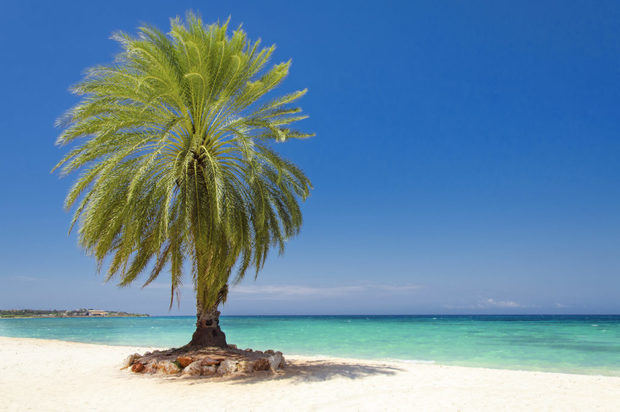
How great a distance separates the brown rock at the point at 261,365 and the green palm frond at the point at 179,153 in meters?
2.04

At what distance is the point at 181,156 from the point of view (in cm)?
1023

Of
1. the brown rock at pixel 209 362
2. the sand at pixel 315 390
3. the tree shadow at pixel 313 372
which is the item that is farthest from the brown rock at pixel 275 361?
the brown rock at pixel 209 362

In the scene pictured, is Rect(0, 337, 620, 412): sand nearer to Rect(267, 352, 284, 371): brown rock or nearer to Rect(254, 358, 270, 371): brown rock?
Rect(267, 352, 284, 371): brown rock

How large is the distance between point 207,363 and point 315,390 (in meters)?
3.07

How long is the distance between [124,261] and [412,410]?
8.35 meters

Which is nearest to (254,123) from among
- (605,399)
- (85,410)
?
(85,410)

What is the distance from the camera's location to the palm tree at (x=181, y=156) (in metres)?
9.95

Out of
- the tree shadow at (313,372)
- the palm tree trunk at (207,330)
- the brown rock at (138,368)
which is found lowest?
the tree shadow at (313,372)

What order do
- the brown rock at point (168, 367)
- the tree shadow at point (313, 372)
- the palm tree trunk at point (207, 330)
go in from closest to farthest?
the tree shadow at point (313, 372) < the brown rock at point (168, 367) < the palm tree trunk at point (207, 330)

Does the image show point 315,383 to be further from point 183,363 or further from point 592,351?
point 592,351

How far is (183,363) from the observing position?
10164 millimetres

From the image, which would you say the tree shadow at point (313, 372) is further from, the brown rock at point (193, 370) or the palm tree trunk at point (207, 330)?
the palm tree trunk at point (207, 330)

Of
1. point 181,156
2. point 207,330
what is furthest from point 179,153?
point 207,330

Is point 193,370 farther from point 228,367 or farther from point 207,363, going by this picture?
point 228,367
